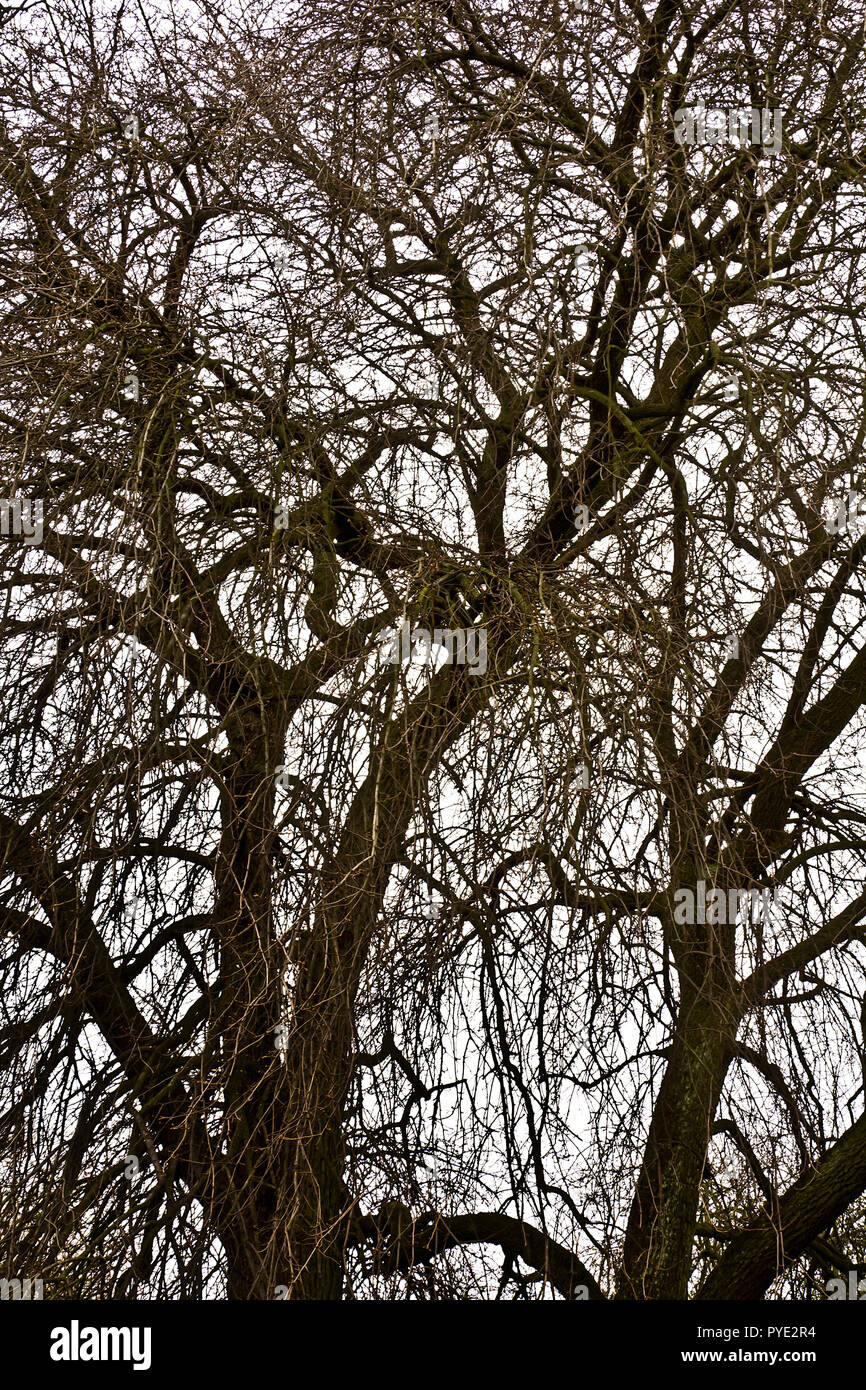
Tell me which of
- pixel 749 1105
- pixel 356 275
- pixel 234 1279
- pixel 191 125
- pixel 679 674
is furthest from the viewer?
pixel 191 125

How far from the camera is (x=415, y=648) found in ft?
9.89

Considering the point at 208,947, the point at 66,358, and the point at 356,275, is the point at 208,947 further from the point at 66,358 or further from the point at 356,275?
the point at 356,275

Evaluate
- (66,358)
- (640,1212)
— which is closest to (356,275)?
(66,358)

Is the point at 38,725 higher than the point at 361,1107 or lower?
higher

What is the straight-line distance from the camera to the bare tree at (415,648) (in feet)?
9.75

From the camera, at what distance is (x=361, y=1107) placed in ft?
10.3

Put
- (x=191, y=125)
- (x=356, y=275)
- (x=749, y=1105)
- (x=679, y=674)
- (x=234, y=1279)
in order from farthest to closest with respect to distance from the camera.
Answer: (x=191, y=125), (x=356, y=275), (x=749, y=1105), (x=234, y=1279), (x=679, y=674)

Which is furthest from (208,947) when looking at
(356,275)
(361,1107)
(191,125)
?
(191,125)

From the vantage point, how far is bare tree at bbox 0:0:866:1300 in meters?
2.97

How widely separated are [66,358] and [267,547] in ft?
2.04

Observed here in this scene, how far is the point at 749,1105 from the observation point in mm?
3627

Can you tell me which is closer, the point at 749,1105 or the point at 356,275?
the point at 749,1105
